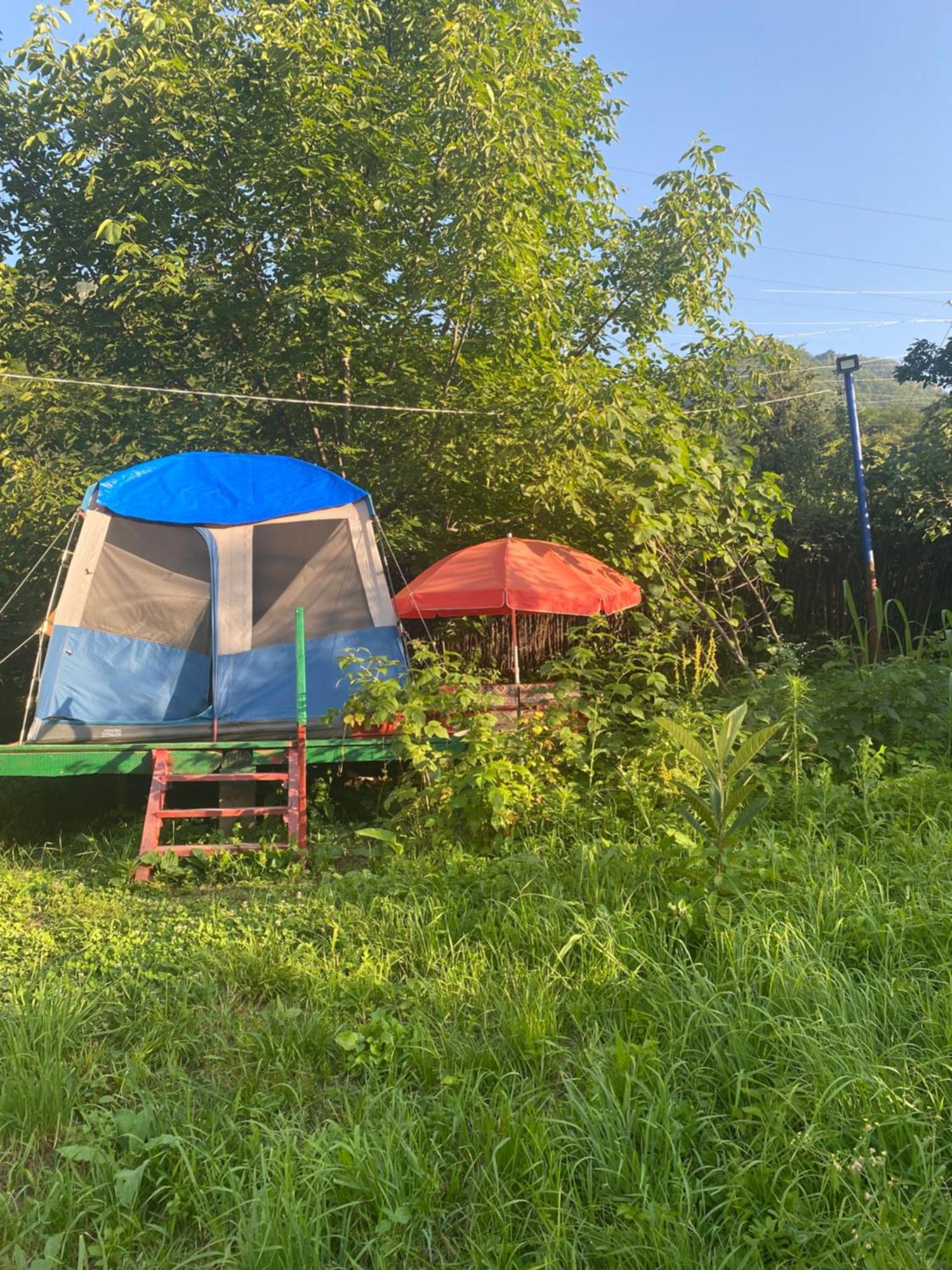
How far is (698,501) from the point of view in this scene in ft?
21.0

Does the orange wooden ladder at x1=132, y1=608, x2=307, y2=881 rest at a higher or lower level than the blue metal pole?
lower

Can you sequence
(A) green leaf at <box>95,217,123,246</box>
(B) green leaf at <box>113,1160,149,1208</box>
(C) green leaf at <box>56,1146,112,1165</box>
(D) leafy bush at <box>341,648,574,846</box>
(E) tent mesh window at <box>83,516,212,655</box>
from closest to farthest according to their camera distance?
1. (B) green leaf at <box>113,1160,149,1208</box>
2. (C) green leaf at <box>56,1146,112,1165</box>
3. (D) leafy bush at <box>341,648,574,846</box>
4. (E) tent mesh window at <box>83,516,212,655</box>
5. (A) green leaf at <box>95,217,123,246</box>

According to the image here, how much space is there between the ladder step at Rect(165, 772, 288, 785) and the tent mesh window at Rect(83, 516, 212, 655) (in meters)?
1.23

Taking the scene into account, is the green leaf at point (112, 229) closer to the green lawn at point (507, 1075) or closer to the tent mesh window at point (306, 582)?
the tent mesh window at point (306, 582)

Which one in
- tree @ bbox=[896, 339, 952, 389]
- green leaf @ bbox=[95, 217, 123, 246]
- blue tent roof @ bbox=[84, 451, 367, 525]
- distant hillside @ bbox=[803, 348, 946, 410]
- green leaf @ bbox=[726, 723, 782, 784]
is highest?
distant hillside @ bbox=[803, 348, 946, 410]

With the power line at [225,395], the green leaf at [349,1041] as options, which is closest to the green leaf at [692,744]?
the green leaf at [349,1041]

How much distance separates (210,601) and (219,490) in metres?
0.77

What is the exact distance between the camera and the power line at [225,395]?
6.54 metres

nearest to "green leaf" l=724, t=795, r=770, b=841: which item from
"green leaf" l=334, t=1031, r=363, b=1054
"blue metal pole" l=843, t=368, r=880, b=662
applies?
"green leaf" l=334, t=1031, r=363, b=1054

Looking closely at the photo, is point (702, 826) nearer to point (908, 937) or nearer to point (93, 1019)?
point (908, 937)

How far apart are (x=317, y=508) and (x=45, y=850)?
267 centimetres

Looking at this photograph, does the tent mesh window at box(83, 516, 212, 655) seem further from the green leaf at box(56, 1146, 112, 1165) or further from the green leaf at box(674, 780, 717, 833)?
the green leaf at box(56, 1146, 112, 1165)

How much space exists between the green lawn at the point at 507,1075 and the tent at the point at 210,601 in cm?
219

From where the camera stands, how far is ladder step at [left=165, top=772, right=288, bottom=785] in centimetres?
473
